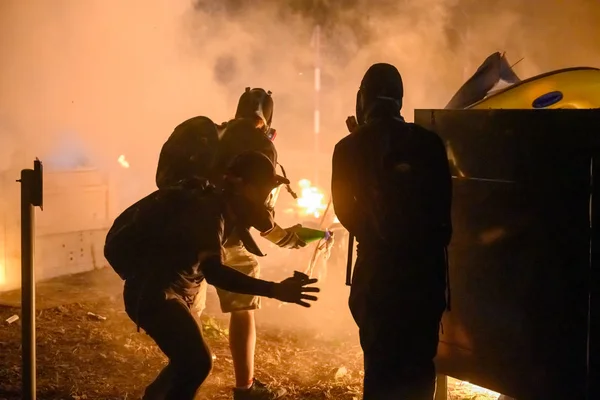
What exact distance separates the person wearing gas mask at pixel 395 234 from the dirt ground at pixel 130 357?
1.44 meters

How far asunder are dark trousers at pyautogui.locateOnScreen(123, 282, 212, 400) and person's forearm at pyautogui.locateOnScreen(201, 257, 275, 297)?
300 mm

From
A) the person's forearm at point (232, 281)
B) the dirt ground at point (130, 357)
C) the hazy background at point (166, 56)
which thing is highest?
the hazy background at point (166, 56)

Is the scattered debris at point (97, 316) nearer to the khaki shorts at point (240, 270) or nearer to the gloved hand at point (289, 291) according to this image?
the khaki shorts at point (240, 270)

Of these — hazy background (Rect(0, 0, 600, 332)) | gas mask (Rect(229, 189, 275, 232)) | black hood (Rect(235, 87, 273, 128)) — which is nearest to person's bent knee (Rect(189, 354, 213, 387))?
gas mask (Rect(229, 189, 275, 232))

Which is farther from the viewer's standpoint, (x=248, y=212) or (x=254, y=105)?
(x=254, y=105)

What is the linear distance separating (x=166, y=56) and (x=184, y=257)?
29.6ft

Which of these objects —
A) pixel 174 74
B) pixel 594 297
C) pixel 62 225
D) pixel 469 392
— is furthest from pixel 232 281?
pixel 174 74

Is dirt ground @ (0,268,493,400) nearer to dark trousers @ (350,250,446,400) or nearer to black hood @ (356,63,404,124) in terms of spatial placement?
dark trousers @ (350,250,446,400)

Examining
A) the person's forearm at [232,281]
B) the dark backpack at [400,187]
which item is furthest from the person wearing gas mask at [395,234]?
the person's forearm at [232,281]

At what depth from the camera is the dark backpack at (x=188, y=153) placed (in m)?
4.19

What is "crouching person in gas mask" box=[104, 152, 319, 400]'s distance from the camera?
354cm

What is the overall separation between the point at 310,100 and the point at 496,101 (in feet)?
52.4

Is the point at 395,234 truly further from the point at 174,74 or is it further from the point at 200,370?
the point at 174,74

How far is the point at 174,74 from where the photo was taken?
12.2 metres
